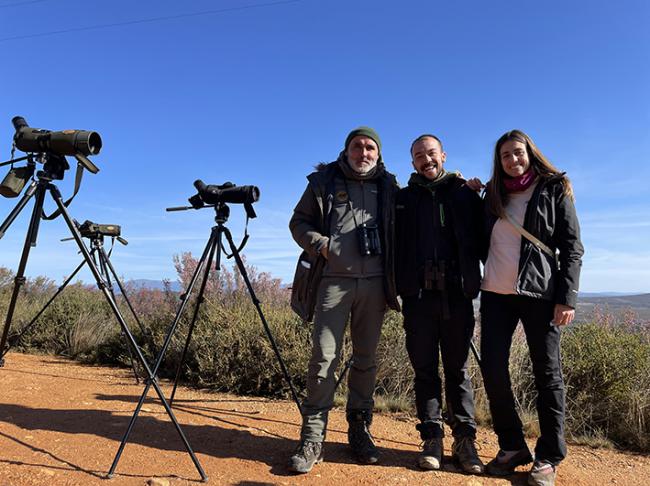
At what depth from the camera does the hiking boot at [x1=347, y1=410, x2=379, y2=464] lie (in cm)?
312

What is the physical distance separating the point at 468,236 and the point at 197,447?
7.77 ft

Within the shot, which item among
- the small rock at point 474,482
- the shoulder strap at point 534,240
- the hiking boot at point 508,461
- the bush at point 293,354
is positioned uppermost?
the shoulder strap at point 534,240

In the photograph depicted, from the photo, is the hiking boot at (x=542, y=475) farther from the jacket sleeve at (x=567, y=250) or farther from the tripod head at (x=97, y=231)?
the tripod head at (x=97, y=231)

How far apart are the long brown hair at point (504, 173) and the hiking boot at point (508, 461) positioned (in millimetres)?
1536

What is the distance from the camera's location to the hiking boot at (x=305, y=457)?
2916 millimetres

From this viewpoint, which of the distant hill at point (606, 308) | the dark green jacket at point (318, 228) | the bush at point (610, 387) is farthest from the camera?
the distant hill at point (606, 308)

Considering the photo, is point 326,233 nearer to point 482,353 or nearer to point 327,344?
point 327,344

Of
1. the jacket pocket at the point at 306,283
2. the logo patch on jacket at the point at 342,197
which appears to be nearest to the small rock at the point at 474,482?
the jacket pocket at the point at 306,283

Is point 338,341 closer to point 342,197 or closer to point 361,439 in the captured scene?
point 361,439

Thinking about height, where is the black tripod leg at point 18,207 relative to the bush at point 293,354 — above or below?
above

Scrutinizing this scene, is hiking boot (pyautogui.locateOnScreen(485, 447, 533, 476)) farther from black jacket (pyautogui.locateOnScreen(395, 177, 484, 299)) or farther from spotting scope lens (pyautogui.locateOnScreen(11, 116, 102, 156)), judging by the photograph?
spotting scope lens (pyautogui.locateOnScreen(11, 116, 102, 156))

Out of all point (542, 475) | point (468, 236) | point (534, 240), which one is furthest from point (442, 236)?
point (542, 475)

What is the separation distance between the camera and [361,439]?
10.4 ft

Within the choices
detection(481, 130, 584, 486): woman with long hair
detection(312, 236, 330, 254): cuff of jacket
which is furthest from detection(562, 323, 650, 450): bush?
detection(312, 236, 330, 254): cuff of jacket
